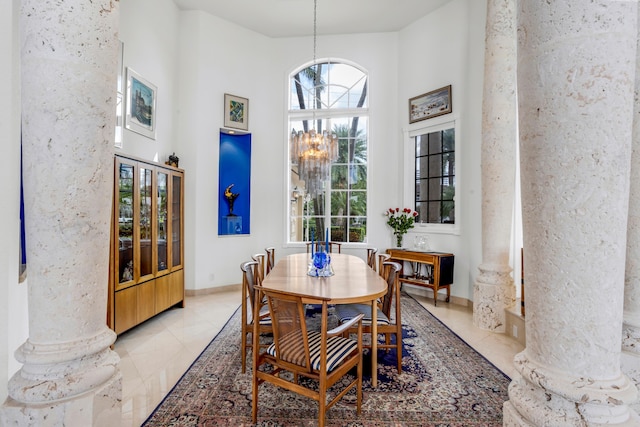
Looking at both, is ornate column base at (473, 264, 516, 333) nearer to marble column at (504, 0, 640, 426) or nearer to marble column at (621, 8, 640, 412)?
marble column at (621, 8, 640, 412)

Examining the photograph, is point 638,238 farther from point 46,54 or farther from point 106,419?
point 46,54

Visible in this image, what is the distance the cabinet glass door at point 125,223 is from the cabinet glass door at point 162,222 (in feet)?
1.52

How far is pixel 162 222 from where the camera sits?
3793 millimetres

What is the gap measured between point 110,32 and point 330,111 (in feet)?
15.4

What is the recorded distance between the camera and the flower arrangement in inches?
195

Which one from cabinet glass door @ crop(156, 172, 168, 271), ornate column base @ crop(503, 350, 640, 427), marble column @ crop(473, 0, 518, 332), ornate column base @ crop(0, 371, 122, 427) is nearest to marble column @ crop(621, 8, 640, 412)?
ornate column base @ crop(503, 350, 640, 427)

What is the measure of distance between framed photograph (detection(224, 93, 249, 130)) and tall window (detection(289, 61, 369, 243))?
0.84 metres

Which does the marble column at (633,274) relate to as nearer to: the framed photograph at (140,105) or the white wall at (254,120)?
the white wall at (254,120)

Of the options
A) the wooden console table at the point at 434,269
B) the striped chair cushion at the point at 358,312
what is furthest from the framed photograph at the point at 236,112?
the striped chair cushion at the point at 358,312

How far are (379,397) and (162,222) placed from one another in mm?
3053

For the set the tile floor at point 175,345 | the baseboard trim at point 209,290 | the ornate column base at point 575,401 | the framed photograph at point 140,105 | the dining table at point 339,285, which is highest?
the framed photograph at point 140,105

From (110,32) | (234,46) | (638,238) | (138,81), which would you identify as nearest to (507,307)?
(638,238)

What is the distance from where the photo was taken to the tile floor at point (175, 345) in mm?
2174

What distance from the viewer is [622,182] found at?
3.09 ft
